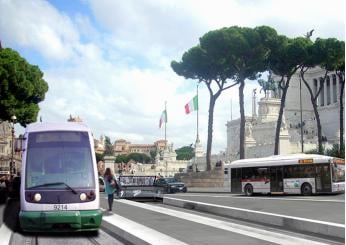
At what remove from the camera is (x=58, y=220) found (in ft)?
36.0

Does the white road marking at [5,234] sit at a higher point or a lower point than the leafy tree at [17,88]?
lower

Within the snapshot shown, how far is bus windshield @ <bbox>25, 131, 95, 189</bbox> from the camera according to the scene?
11281mm

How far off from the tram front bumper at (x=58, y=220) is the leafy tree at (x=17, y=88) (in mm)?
25480

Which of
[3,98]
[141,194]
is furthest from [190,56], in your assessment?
[141,194]

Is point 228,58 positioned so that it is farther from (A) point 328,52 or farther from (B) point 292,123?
(B) point 292,123

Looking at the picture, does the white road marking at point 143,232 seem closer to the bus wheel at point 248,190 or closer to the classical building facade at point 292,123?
the bus wheel at point 248,190

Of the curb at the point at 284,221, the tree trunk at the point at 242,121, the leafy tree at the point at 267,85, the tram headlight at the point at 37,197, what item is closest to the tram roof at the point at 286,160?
the curb at the point at 284,221

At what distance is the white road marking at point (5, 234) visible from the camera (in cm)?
1070

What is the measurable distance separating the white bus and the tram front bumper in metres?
18.2

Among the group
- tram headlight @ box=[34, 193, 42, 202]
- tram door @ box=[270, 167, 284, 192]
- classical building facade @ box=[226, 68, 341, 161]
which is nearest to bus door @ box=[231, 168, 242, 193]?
tram door @ box=[270, 167, 284, 192]

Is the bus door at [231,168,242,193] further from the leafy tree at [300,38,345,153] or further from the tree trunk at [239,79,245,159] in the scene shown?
the leafy tree at [300,38,345,153]

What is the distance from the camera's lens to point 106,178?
15562 mm

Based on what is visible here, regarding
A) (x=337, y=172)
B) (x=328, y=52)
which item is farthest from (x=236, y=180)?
(x=328, y=52)

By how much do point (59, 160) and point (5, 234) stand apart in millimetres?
1885
